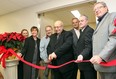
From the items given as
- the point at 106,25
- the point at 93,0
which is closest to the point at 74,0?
the point at 93,0

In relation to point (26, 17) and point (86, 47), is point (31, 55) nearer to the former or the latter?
point (86, 47)

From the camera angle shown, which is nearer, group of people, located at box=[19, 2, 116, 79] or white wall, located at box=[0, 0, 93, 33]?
group of people, located at box=[19, 2, 116, 79]

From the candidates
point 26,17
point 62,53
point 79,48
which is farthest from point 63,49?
point 26,17

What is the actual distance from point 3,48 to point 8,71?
412 millimetres

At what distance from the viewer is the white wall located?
461 cm

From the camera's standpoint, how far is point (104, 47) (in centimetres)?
184

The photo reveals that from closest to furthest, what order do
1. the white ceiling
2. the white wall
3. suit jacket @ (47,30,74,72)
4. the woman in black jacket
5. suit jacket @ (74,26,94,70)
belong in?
suit jacket @ (74,26,94,70) → suit jacket @ (47,30,74,72) → the woman in black jacket → the white wall → the white ceiling

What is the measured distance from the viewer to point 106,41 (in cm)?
190

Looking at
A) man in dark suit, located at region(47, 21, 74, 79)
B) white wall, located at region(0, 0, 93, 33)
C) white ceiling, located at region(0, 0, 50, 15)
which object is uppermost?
white ceiling, located at region(0, 0, 50, 15)

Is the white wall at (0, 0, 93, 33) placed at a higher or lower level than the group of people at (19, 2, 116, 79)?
higher

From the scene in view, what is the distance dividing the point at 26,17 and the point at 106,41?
Result: 13.0ft

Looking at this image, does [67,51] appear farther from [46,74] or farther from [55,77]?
[46,74]

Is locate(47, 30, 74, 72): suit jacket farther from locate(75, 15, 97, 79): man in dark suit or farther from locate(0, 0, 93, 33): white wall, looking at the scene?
locate(0, 0, 93, 33): white wall

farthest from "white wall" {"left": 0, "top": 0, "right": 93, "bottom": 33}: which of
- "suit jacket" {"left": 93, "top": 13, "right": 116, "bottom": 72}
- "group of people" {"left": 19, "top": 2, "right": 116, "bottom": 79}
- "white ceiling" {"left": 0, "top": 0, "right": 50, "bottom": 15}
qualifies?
"suit jacket" {"left": 93, "top": 13, "right": 116, "bottom": 72}
